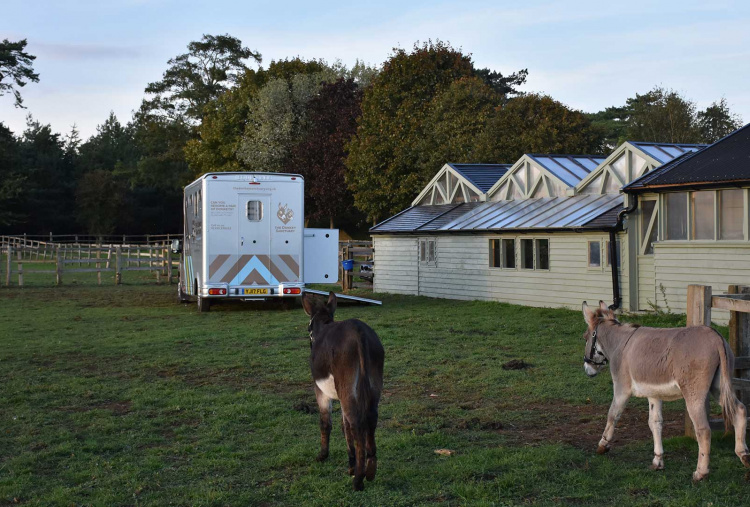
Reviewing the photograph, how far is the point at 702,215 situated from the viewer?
17.6m

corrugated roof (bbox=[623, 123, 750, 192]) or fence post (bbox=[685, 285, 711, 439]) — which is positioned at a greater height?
corrugated roof (bbox=[623, 123, 750, 192])

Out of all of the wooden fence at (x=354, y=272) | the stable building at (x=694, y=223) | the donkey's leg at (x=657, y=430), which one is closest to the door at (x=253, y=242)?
the stable building at (x=694, y=223)

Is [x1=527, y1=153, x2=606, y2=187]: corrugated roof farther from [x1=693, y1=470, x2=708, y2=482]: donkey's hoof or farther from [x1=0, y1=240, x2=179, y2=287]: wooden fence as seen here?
[x1=693, y1=470, x2=708, y2=482]: donkey's hoof

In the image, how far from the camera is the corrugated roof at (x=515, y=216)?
68.6ft

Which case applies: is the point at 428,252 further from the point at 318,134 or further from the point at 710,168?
the point at 318,134

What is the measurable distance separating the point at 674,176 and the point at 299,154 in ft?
124

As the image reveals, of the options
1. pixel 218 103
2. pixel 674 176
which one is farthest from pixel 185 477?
pixel 218 103

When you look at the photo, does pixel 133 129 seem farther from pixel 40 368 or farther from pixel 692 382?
pixel 692 382

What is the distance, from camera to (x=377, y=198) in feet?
146

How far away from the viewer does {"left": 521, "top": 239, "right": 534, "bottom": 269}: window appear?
22734 mm

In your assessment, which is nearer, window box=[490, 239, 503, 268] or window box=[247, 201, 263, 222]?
window box=[247, 201, 263, 222]

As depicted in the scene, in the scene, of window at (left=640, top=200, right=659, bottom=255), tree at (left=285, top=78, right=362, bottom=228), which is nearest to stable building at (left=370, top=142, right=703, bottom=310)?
window at (left=640, top=200, right=659, bottom=255)

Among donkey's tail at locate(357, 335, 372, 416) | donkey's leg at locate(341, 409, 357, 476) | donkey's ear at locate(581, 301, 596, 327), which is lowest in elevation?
donkey's leg at locate(341, 409, 357, 476)

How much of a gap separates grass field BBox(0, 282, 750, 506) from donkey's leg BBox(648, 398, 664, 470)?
124 millimetres
